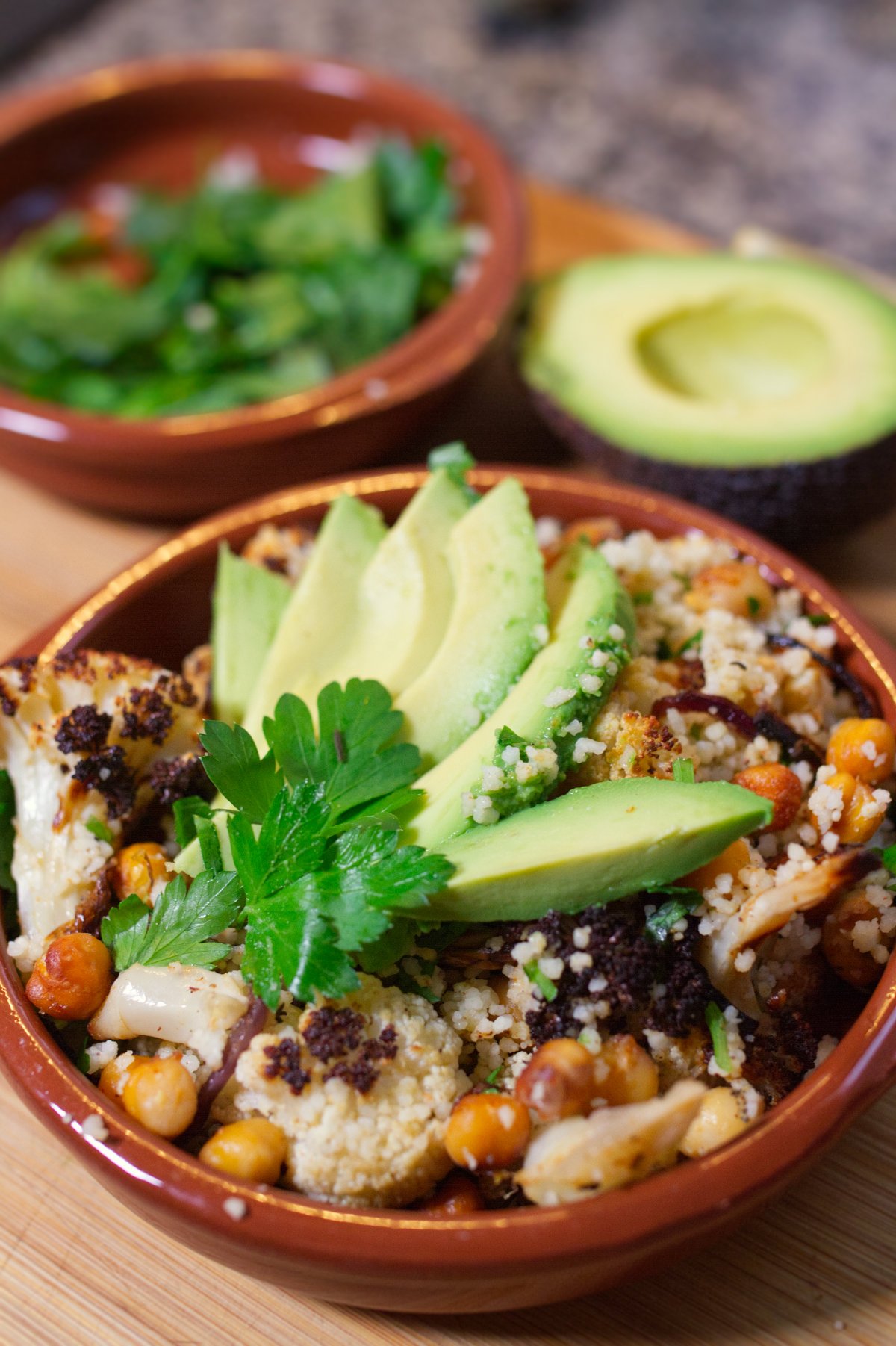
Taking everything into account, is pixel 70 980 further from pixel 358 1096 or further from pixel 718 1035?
Result: pixel 718 1035

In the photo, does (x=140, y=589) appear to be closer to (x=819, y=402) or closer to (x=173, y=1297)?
(x=173, y=1297)

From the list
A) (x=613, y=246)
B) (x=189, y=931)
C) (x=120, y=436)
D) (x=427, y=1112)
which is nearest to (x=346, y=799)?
(x=189, y=931)

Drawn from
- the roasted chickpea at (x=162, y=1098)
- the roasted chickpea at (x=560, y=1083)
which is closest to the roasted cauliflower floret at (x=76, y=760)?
the roasted chickpea at (x=162, y=1098)

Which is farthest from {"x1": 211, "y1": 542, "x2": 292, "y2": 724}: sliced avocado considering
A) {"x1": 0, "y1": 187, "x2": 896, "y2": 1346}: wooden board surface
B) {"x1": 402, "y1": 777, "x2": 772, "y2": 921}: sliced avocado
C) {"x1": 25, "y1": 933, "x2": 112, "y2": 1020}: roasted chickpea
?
{"x1": 0, "y1": 187, "x2": 896, "y2": 1346}: wooden board surface

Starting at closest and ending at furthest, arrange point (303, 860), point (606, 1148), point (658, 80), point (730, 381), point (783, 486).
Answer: point (606, 1148) → point (303, 860) → point (783, 486) → point (730, 381) → point (658, 80)

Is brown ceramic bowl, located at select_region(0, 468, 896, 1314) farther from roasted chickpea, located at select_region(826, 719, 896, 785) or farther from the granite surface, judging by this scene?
the granite surface

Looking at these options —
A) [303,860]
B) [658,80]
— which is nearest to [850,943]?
[303,860]

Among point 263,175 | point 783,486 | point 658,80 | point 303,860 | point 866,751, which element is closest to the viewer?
point 303,860
